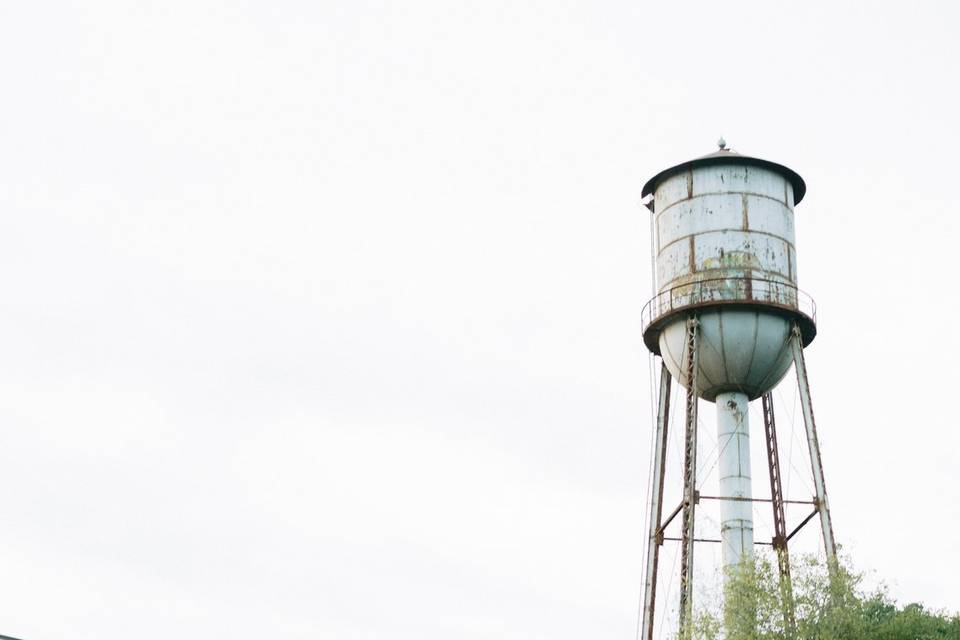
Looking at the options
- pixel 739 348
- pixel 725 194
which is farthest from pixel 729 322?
pixel 725 194

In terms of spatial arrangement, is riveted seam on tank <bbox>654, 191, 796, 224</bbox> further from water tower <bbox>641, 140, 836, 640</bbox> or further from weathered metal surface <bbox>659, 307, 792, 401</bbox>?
weathered metal surface <bbox>659, 307, 792, 401</bbox>

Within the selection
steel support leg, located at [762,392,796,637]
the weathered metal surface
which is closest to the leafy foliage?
steel support leg, located at [762,392,796,637]

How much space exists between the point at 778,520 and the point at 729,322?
15.8 feet

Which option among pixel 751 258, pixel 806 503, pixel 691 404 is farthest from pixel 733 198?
pixel 806 503

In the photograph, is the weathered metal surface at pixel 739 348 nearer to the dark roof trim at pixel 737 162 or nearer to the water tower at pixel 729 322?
the water tower at pixel 729 322

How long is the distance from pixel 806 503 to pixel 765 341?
147 inches

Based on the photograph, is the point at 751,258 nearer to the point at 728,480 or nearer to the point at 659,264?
the point at 659,264

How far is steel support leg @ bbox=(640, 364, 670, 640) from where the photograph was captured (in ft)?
101

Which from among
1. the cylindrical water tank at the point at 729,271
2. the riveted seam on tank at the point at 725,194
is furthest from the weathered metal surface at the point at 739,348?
the riveted seam on tank at the point at 725,194

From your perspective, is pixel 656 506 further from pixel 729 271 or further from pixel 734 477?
pixel 729 271

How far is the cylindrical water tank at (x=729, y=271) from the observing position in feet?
103

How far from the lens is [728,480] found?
31.6 m

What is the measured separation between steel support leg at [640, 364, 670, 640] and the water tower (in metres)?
0.02

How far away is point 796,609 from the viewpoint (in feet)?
92.8
